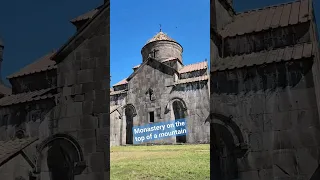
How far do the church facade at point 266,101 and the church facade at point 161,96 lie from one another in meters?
0.34

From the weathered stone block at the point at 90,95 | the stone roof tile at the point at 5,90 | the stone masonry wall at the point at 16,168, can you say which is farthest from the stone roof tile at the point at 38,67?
the weathered stone block at the point at 90,95

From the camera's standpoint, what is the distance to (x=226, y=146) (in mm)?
5746

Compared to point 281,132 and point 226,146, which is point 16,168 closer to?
point 226,146

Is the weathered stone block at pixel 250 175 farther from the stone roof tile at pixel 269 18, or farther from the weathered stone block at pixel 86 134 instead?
the stone roof tile at pixel 269 18

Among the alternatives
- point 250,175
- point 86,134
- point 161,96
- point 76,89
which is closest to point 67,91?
point 76,89

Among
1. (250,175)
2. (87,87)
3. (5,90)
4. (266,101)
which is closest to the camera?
(87,87)

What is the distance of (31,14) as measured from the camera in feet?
28.7

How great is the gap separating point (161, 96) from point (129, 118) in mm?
568

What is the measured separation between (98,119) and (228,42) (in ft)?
9.52

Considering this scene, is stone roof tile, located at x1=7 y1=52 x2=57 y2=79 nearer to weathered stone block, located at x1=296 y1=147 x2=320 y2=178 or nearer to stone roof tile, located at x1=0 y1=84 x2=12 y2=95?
stone roof tile, located at x1=0 y1=84 x2=12 y2=95

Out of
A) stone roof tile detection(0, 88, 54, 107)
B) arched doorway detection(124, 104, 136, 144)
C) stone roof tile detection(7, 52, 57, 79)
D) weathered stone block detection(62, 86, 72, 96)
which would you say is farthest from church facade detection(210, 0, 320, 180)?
stone roof tile detection(7, 52, 57, 79)

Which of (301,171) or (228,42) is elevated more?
(228,42)

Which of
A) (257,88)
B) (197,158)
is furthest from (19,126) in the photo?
(257,88)

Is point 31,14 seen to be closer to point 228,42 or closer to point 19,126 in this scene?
point 19,126
